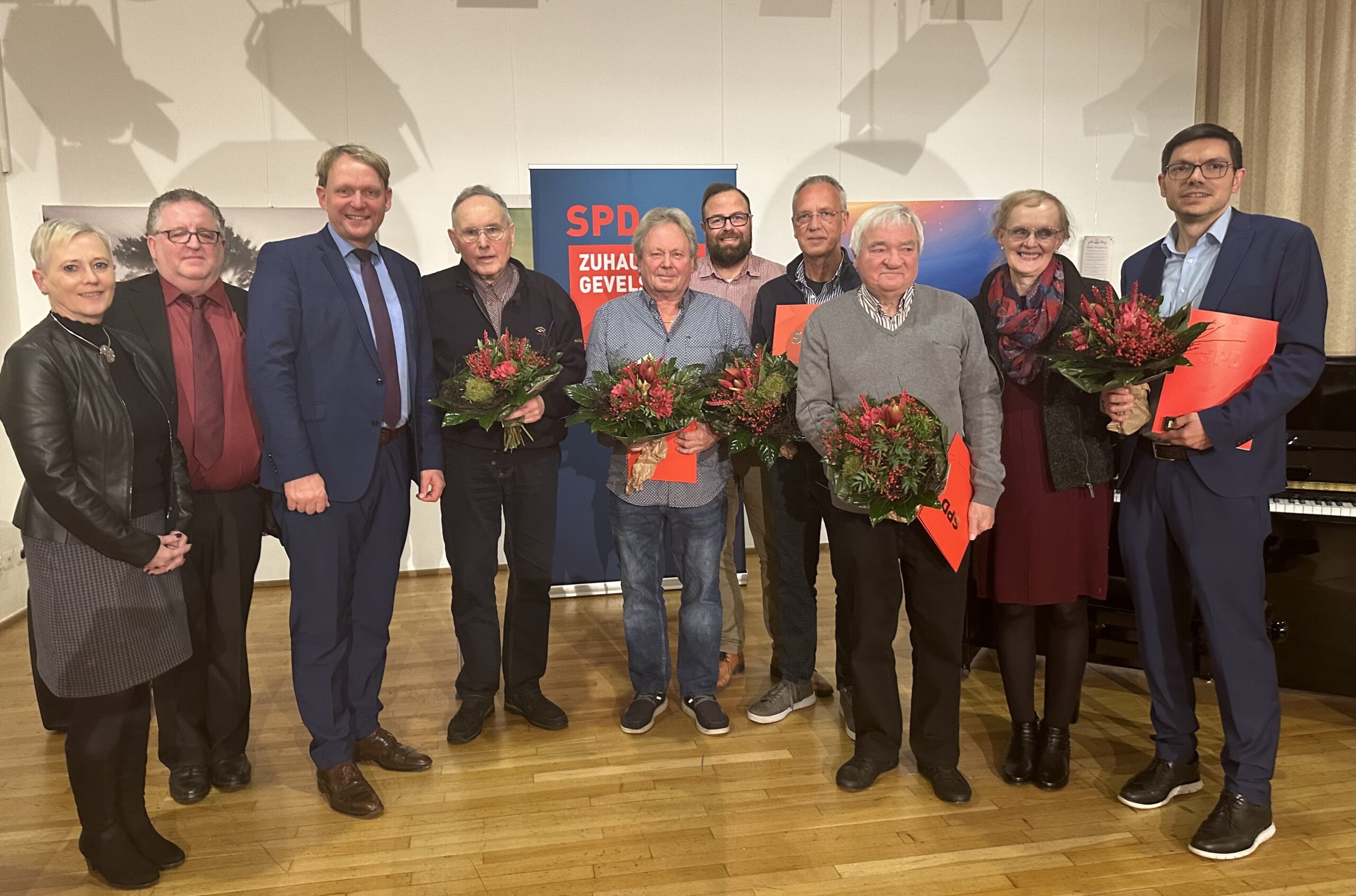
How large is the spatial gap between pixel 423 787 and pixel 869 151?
4.92 metres

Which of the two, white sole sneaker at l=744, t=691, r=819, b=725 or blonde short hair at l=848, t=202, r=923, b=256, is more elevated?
blonde short hair at l=848, t=202, r=923, b=256

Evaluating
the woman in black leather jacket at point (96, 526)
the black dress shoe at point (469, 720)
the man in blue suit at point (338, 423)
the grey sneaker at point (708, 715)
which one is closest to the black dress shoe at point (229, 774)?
the man in blue suit at point (338, 423)

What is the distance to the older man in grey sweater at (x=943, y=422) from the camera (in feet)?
9.00

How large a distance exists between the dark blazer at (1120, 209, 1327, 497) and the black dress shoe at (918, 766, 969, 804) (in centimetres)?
124

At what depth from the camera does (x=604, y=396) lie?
3.09 meters

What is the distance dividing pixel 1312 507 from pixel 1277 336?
116 centimetres

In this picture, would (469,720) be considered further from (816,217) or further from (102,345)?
(816,217)

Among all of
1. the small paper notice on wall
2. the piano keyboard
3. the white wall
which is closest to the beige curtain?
the white wall

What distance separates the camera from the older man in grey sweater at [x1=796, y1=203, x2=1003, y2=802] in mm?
2744

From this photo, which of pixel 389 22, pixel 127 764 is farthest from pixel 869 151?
pixel 127 764

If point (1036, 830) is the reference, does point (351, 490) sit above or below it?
above

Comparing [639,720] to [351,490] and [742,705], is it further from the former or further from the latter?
[351,490]

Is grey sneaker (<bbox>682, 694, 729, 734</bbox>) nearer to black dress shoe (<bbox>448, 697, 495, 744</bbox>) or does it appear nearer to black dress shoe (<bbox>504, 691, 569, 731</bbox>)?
black dress shoe (<bbox>504, 691, 569, 731</bbox>)

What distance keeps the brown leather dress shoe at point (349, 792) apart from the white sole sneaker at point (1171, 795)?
2479 millimetres
